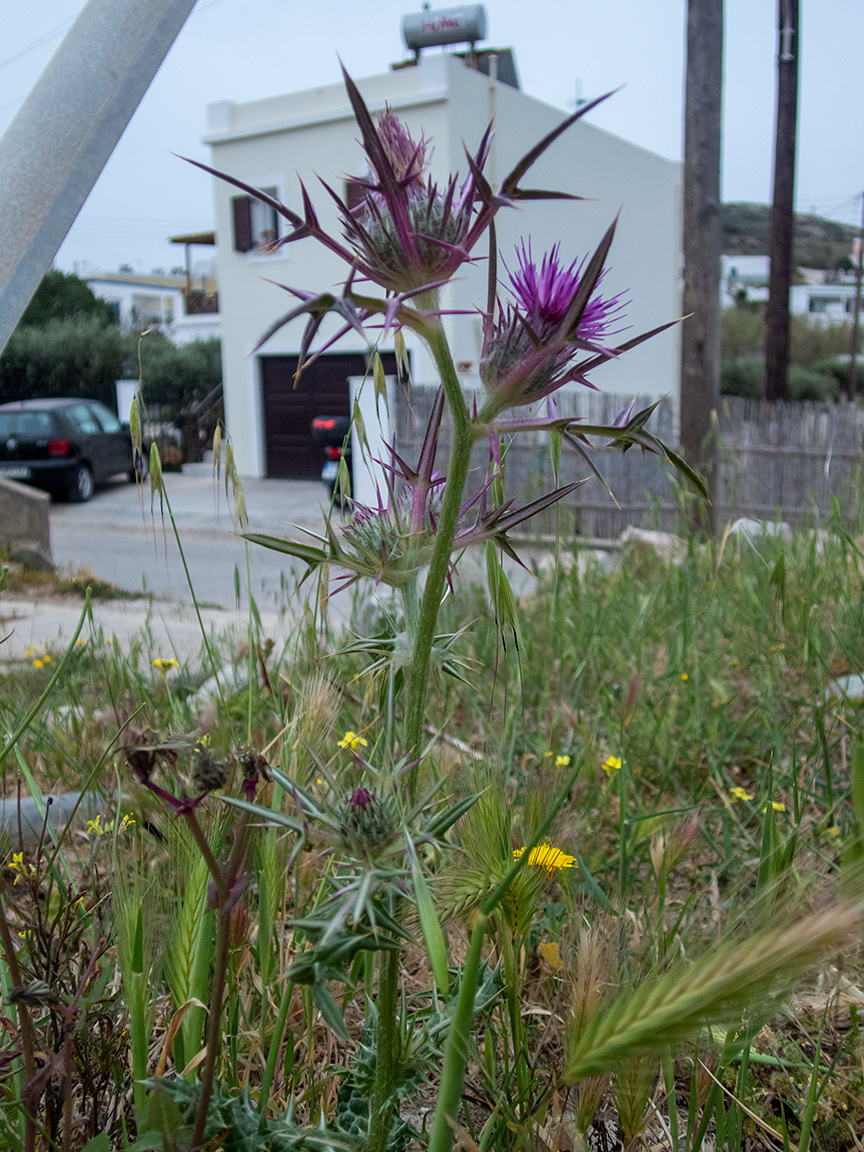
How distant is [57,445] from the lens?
22.9ft

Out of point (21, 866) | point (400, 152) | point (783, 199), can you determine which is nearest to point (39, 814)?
point (21, 866)

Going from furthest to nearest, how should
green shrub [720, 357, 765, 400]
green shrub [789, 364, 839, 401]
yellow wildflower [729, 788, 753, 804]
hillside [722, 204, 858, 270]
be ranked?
hillside [722, 204, 858, 270] < green shrub [789, 364, 839, 401] < green shrub [720, 357, 765, 400] < yellow wildflower [729, 788, 753, 804]

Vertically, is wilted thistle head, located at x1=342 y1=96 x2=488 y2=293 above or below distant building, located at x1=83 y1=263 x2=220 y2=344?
below

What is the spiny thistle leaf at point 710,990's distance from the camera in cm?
33

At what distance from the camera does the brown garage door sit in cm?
1470

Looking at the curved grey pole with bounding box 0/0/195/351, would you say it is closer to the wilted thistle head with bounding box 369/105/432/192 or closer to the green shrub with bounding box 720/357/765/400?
the wilted thistle head with bounding box 369/105/432/192

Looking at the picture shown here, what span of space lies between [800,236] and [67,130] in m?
87.0

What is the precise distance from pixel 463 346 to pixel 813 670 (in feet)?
40.4

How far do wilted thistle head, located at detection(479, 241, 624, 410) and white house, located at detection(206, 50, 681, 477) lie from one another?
12037mm

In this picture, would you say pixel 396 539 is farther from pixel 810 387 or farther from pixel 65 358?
pixel 810 387

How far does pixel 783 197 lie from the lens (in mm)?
10516

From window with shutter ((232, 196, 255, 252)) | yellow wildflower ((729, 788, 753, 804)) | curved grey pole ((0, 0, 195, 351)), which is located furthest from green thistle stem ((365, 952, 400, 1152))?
window with shutter ((232, 196, 255, 252))

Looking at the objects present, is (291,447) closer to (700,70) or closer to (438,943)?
(700,70)

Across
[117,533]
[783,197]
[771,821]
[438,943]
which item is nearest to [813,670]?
[771,821]
